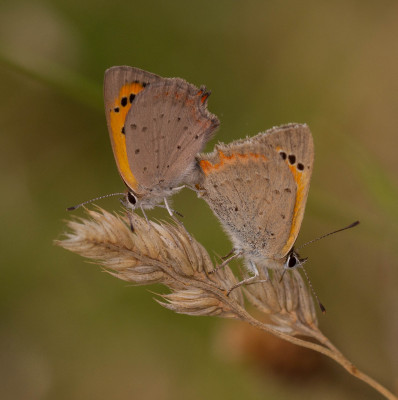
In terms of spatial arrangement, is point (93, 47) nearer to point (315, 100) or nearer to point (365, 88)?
point (315, 100)

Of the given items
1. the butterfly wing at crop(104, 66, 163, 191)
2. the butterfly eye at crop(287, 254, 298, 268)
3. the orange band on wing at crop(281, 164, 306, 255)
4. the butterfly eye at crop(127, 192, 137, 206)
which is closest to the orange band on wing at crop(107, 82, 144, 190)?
the butterfly wing at crop(104, 66, 163, 191)

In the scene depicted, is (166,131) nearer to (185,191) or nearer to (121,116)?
(121,116)

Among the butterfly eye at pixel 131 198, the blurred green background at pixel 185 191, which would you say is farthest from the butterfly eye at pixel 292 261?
the blurred green background at pixel 185 191

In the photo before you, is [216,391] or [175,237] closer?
[175,237]

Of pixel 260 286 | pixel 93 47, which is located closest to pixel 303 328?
pixel 260 286

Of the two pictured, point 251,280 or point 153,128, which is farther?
point 153,128

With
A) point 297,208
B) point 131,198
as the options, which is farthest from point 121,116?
point 297,208

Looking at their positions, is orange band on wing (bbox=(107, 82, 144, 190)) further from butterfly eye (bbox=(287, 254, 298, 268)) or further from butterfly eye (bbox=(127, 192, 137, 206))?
butterfly eye (bbox=(287, 254, 298, 268))
